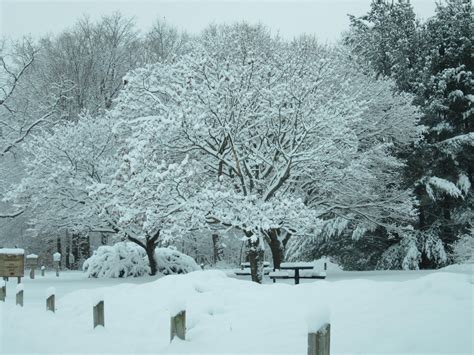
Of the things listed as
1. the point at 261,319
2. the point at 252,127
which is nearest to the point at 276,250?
the point at 252,127

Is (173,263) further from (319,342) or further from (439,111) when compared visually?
(319,342)

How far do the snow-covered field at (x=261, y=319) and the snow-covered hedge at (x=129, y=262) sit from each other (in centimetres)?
1149

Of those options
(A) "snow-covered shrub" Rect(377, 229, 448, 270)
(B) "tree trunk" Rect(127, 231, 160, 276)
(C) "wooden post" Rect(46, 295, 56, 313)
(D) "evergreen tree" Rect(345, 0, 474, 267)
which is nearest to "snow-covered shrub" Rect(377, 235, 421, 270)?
(A) "snow-covered shrub" Rect(377, 229, 448, 270)

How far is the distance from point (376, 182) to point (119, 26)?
22.0 metres

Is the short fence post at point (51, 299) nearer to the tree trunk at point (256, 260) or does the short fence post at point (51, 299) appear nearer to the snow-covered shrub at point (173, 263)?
the tree trunk at point (256, 260)

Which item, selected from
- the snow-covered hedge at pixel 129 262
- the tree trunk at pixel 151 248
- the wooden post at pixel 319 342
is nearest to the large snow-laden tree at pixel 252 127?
the tree trunk at pixel 151 248

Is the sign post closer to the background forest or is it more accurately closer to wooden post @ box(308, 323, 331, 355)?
the background forest

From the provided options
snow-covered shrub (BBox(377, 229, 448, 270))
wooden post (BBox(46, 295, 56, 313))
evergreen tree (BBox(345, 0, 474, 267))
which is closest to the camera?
wooden post (BBox(46, 295, 56, 313))

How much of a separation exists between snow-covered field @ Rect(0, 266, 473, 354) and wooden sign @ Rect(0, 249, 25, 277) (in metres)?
8.51

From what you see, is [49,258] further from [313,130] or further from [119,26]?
[313,130]

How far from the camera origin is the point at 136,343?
7309mm

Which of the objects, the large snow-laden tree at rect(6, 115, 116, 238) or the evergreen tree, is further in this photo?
the evergreen tree

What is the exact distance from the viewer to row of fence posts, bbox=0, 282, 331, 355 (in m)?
3.74

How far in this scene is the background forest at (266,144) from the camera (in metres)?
15.3
